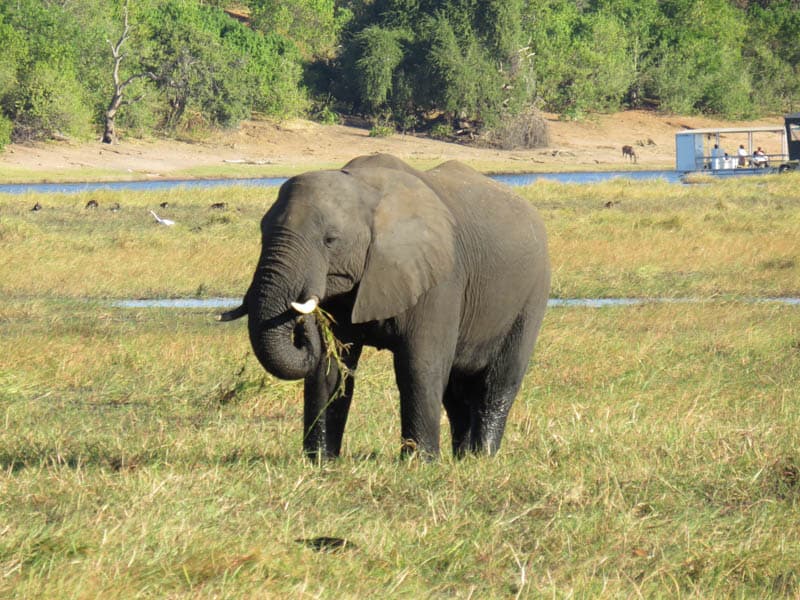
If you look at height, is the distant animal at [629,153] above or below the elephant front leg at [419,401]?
below

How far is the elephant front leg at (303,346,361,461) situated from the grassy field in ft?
0.63

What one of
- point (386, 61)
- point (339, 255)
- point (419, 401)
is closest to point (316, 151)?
point (386, 61)

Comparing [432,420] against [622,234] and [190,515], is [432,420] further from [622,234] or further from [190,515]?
[622,234]

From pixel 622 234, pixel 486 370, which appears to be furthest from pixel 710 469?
pixel 622 234

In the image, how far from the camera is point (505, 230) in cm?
711

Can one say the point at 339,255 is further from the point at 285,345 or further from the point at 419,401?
the point at 419,401

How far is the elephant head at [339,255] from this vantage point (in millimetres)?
5750

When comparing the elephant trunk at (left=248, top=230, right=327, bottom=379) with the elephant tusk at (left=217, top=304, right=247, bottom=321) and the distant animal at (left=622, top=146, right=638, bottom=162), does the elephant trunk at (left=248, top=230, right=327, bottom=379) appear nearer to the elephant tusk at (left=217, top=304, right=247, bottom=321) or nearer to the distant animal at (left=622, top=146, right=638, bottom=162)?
the elephant tusk at (left=217, top=304, right=247, bottom=321)

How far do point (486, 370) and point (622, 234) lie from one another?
46.6ft

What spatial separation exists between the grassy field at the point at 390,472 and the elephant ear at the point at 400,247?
2.50 feet

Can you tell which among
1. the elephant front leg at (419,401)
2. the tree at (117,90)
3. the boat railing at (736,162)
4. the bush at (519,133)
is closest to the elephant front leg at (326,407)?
the elephant front leg at (419,401)

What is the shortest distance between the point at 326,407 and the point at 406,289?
734mm

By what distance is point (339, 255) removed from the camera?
19.8 feet

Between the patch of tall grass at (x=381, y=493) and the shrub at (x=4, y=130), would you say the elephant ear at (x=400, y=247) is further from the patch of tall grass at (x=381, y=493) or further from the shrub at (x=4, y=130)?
the shrub at (x=4, y=130)
